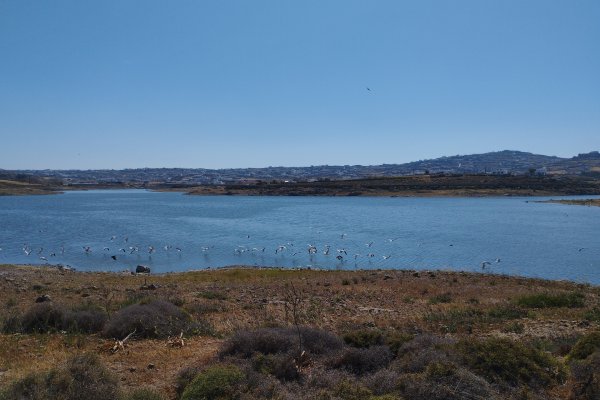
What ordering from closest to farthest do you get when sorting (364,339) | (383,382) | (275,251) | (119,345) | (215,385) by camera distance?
(215,385) < (383,382) < (364,339) < (119,345) < (275,251)

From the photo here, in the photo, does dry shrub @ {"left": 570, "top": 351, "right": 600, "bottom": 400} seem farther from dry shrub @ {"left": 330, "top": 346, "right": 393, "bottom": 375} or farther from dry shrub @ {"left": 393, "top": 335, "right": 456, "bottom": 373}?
dry shrub @ {"left": 330, "top": 346, "right": 393, "bottom": 375}

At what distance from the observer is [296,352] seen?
9.06 meters

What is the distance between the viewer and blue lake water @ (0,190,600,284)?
40.6 meters

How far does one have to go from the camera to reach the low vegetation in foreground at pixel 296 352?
721 cm

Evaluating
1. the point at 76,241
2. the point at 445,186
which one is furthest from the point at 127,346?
the point at 445,186

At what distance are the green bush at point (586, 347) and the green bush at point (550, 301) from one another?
8.39 meters

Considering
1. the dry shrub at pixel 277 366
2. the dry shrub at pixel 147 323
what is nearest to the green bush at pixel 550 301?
the dry shrub at pixel 147 323

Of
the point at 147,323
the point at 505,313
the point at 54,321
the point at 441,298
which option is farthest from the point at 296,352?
the point at 441,298

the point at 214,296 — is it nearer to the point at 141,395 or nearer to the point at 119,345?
the point at 119,345

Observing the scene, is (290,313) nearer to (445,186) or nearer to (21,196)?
(445,186)

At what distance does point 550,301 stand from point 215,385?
48.0 ft

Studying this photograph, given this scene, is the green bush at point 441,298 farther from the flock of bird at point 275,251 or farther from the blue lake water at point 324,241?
the flock of bird at point 275,251

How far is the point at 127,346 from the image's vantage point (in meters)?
10.6

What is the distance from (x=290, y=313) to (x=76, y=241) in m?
44.9
